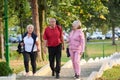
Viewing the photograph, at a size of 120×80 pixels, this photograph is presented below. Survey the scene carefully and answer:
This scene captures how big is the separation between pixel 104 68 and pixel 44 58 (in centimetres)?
752

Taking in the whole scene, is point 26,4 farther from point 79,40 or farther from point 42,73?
point 79,40

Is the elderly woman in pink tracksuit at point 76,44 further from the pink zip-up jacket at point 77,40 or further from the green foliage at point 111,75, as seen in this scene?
the green foliage at point 111,75

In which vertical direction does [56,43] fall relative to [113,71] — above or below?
above

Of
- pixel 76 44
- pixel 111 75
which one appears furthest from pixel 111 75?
pixel 76 44

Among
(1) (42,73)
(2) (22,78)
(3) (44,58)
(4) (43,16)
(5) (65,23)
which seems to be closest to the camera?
(2) (22,78)

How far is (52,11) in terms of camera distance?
25.2m

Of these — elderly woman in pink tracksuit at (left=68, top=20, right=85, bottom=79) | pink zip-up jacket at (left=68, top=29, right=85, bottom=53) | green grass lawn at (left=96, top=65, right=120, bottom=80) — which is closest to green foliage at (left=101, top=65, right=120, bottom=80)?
green grass lawn at (left=96, top=65, right=120, bottom=80)

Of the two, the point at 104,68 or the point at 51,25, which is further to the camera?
the point at 104,68

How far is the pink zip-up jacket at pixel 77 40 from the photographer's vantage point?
13.0 meters

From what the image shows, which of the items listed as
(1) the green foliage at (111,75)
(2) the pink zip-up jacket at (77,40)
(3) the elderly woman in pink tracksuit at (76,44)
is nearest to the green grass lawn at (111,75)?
(1) the green foliage at (111,75)

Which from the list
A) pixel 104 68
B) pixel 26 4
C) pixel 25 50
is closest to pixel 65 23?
pixel 26 4

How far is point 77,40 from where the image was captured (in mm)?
13094

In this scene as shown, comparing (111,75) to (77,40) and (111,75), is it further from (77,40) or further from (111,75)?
(77,40)

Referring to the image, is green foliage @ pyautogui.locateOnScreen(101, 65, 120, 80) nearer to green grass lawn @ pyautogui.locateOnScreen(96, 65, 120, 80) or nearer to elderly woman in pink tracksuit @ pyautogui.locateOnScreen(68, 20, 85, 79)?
green grass lawn @ pyautogui.locateOnScreen(96, 65, 120, 80)
